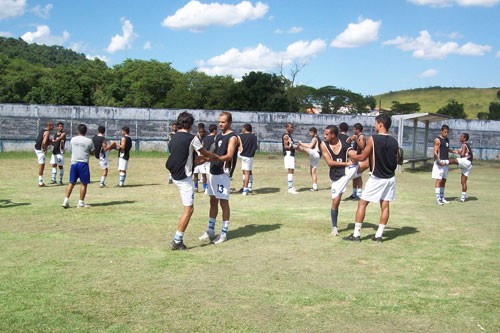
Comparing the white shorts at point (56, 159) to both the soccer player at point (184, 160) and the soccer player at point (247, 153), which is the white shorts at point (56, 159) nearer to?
the soccer player at point (247, 153)

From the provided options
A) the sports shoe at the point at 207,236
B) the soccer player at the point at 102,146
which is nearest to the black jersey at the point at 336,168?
the sports shoe at the point at 207,236

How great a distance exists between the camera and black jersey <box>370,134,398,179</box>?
28.4 ft

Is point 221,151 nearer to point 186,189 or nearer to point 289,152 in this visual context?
point 186,189

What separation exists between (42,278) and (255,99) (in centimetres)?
4834

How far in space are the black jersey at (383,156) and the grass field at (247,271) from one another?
1.25 m


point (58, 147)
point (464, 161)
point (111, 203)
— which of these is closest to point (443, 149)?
point (464, 161)

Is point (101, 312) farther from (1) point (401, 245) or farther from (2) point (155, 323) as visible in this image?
(1) point (401, 245)

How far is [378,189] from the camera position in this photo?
8719 mm

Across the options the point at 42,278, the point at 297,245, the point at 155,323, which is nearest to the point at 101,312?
the point at 155,323

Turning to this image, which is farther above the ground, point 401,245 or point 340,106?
point 340,106

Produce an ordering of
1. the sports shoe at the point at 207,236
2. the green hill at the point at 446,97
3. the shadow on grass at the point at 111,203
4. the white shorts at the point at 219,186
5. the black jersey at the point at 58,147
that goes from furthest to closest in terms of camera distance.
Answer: the green hill at the point at 446,97 < the black jersey at the point at 58,147 < the shadow on grass at the point at 111,203 < the sports shoe at the point at 207,236 < the white shorts at the point at 219,186

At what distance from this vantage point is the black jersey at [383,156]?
866 cm

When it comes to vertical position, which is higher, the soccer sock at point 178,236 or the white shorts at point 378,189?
the white shorts at point 378,189

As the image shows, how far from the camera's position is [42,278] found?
6.39 metres
